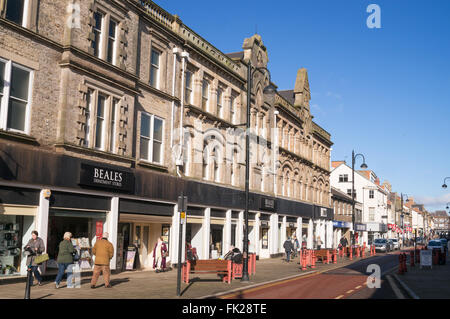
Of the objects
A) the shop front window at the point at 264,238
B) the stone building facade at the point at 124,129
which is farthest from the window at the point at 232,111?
the shop front window at the point at 264,238

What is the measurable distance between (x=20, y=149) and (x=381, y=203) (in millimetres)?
86668

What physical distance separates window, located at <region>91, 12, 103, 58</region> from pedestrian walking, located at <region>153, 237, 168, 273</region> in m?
9.26

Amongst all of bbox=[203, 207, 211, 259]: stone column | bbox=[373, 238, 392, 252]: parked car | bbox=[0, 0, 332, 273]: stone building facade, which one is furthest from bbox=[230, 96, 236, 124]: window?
bbox=[373, 238, 392, 252]: parked car

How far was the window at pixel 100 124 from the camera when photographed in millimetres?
20578

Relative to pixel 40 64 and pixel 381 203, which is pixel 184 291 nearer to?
pixel 40 64

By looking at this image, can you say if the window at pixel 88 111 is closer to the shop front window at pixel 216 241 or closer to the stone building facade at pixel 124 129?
the stone building facade at pixel 124 129

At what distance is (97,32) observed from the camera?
68.1 feet

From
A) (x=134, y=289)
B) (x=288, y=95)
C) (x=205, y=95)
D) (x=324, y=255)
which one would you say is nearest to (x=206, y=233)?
(x=205, y=95)

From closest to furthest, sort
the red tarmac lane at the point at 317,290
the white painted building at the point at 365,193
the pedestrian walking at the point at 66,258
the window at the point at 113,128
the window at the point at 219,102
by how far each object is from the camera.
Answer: the red tarmac lane at the point at 317,290 < the pedestrian walking at the point at 66,258 < the window at the point at 113,128 < the window at the point at 219,102 < the white painted building at the point at 365,193

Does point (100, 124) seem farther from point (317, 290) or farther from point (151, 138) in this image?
point (317, 290)

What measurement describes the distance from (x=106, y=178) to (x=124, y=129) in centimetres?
270

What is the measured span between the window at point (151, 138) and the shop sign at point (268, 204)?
13.7 metres

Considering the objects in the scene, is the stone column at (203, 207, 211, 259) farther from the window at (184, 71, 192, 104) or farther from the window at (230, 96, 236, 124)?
the window at (230, 96, 236, 124)

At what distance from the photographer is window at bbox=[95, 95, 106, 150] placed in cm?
2058
